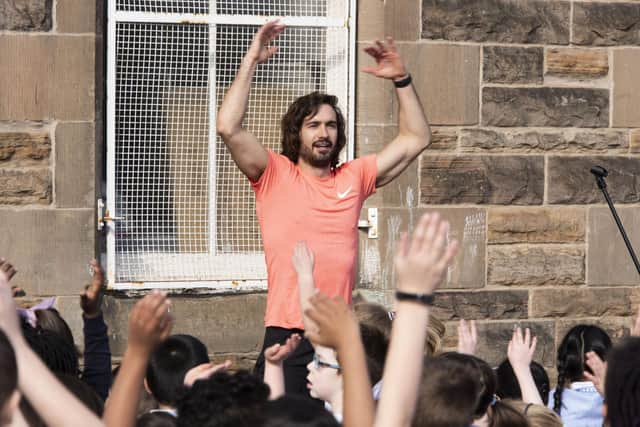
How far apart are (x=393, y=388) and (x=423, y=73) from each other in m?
4.11

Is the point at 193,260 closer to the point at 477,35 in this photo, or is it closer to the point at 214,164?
the point at 214,164

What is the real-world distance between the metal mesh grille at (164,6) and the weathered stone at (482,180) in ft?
4.82

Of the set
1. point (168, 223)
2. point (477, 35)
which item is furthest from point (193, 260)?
point (477, 35)

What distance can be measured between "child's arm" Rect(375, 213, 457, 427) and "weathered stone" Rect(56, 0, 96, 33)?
3.93 metres

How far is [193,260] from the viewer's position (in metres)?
6.46

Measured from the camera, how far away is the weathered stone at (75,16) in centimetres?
599

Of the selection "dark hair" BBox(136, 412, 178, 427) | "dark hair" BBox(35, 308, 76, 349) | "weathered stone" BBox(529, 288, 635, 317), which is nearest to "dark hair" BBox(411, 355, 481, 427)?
"dark hair" BBox(136, 412, 178, 427)

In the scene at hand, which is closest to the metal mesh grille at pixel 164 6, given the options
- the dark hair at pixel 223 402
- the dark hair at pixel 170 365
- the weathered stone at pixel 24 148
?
the weathered stone at pixel 24 148

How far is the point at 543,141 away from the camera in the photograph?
21.6ft

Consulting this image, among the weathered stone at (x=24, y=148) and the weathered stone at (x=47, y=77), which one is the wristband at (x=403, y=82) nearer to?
Result: the weathered stone at (x=47, y=77)

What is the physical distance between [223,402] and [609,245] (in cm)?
458

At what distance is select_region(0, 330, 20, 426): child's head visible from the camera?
7.57ft

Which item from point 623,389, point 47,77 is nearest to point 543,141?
point 47,77

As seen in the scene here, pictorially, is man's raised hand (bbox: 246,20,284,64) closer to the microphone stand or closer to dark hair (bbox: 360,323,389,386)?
dark hair (bbox: 360,323,389,386)
